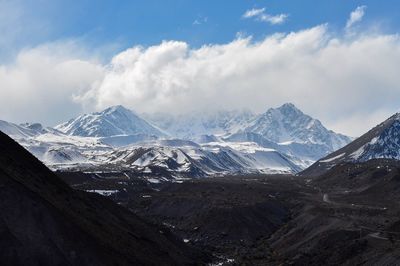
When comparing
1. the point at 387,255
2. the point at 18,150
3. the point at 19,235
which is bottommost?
the point at 387,255

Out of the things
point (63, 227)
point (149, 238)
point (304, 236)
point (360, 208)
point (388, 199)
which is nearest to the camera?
point (63, 227)

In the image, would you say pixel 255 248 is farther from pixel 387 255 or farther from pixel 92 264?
pixel 92 264

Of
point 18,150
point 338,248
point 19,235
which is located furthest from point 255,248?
point 19,235

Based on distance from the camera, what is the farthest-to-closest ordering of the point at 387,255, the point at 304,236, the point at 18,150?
the point at 304,236
the point at 18,150
the point at 387,255

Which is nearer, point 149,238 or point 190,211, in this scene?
point 149,238

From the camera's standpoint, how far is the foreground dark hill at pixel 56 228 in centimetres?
6550

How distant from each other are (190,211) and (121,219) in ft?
256

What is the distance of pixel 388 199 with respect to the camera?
183375 mm

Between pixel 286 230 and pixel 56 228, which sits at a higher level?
pixel 56 228

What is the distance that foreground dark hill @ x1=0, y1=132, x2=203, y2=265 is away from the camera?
65500 mm

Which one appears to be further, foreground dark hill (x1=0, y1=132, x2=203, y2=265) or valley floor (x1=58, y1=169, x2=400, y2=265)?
valley floor (x1=58, y1=169, x2=400, y2=265)

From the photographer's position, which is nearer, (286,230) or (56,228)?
(56,228)

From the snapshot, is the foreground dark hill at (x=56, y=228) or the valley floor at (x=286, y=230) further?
the valley floor at (x=286, y=230)

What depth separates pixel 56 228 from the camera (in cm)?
6962
